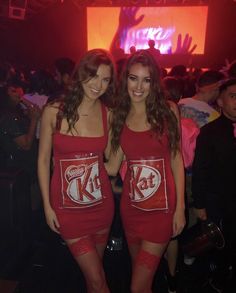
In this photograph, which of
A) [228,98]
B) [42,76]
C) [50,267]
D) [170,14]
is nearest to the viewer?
[228,98]

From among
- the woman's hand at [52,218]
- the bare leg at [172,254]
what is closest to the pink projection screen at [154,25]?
the bare leg at [172,254]

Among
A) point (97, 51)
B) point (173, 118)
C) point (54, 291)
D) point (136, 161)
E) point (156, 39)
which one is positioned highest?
point (156, 39)

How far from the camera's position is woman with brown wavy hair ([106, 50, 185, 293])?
76.0 inches

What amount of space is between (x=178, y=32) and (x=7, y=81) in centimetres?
724

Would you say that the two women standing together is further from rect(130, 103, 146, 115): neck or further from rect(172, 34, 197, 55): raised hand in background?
rect(172, 34, 197, 55): raised hand in background

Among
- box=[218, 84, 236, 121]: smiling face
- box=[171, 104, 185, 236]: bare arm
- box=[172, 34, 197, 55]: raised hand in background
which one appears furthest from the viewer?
box=[172, 34, 197, 55]: raised hand in background

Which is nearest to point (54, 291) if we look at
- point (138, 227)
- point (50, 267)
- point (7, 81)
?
point (50, 267)

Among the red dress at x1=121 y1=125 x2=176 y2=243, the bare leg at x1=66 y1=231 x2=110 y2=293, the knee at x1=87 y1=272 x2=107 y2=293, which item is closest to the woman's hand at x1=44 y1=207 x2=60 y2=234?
the bare leg at x1=66 y1=231 x2=110 y2=293

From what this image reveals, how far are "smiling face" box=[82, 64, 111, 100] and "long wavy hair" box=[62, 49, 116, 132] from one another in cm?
2

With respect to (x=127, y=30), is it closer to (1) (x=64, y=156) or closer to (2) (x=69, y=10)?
(2) (x=69, y=10)

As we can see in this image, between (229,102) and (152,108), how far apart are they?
656mm

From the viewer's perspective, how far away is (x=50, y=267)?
299cm

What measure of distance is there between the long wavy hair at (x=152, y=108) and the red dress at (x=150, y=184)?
5 centimetres

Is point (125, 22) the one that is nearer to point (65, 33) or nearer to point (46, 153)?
point (65, 33)
